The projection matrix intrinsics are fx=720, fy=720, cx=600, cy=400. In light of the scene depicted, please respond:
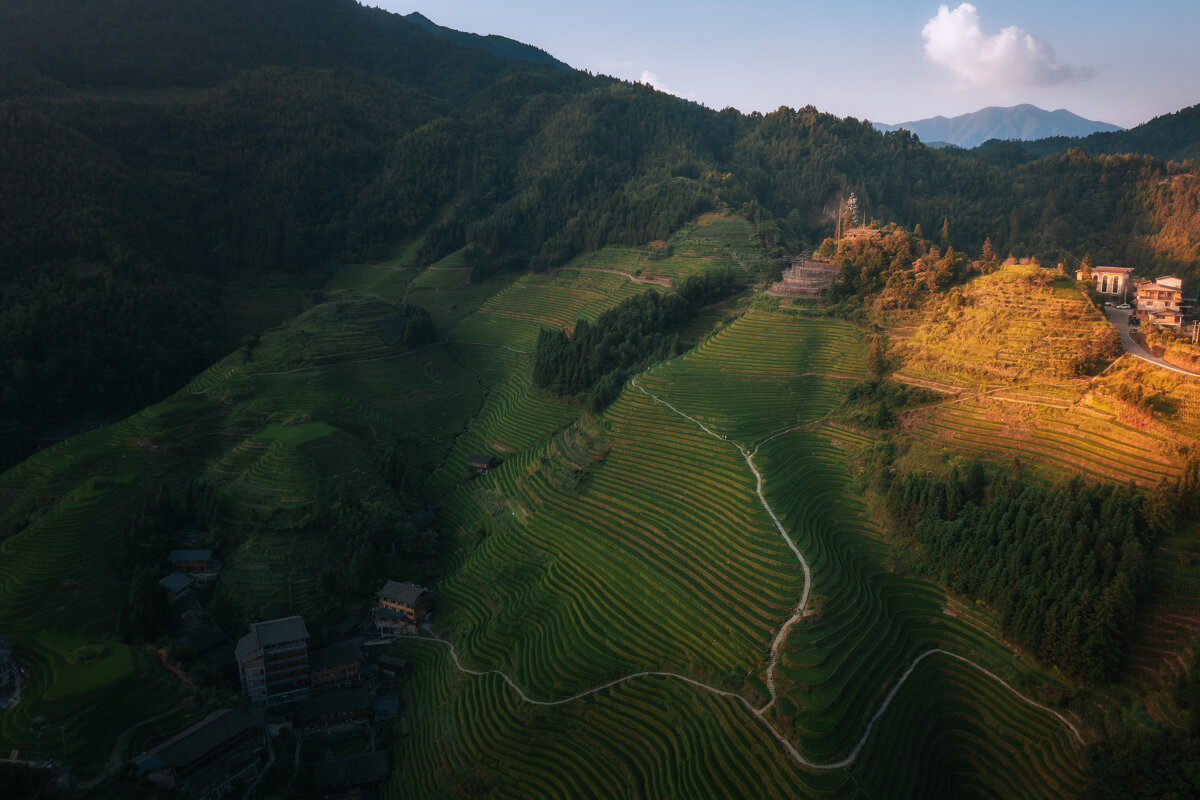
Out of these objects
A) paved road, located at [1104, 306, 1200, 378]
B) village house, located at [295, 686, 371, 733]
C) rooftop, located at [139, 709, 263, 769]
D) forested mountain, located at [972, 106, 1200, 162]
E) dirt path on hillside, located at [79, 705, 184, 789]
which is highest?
forested mountain, located at [972, 106, 1200, 162]

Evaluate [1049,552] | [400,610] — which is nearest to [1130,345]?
[1049,552]

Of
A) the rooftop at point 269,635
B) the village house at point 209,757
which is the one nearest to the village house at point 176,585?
the rooftop at point 269,635

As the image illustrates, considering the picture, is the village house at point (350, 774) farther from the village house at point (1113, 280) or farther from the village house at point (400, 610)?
the village house at point (1113, 280)

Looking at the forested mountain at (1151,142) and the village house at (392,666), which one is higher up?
the forested mountain at (1151,142)

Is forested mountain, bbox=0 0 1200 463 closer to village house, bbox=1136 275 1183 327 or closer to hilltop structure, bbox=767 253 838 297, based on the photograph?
hilltop structure, bbox=767 253 838 297

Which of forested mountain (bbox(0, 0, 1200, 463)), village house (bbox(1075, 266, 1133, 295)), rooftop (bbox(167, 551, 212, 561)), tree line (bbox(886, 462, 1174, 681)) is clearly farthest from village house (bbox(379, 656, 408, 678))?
village house (bbox(1075, 266, 1133, 295))

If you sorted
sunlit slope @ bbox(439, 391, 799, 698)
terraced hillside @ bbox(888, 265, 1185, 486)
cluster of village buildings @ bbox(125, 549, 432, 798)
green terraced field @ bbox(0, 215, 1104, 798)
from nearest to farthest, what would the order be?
green terraced field @ bbox(0, 215, 1104, 798), cluster of village buildings @ bbox(125, 549, 432, 798), sunlit slope @ bbox(439, 391, 799, 698), terraced hillside @ bbox(888, 265, 1185, 486)

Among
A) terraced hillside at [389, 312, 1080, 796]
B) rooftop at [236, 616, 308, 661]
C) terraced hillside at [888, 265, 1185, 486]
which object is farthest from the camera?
rooftop at [236, 616, 308, 661]
